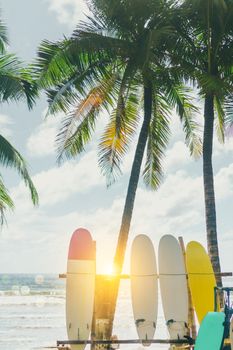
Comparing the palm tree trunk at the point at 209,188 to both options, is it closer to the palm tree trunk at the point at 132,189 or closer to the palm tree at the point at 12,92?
the palm tree trunk at the point at 132,189

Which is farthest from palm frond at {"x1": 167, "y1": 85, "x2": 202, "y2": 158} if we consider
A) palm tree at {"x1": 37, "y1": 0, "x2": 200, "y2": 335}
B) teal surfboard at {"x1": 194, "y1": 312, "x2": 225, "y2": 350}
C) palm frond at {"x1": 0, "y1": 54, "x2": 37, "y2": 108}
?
teal surfboard at {"x1": 194, "y1": 312, "x2": 225, "y2": 350}

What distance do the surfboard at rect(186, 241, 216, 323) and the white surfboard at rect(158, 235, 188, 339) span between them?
0.58 ft

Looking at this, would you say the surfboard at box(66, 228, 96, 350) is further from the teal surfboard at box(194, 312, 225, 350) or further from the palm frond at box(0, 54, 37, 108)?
the palm frond at box(0, 54, 37, 108)

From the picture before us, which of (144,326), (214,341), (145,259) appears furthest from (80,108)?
(214,341)

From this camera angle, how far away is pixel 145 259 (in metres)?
9.41

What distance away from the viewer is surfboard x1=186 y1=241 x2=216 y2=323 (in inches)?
374

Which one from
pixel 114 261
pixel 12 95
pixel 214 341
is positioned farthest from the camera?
pixel 12 95

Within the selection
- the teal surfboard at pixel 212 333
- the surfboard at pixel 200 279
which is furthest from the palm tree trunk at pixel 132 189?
the teal surfboard at pixel 212 333

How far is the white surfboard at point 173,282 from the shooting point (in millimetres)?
9156

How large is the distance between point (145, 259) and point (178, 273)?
2.09 feet

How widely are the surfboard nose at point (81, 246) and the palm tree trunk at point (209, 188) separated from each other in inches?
132

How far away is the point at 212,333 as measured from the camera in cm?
701

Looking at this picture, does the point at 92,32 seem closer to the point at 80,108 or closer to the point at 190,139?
the point at 80,108

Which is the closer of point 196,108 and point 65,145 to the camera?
point 65,145
